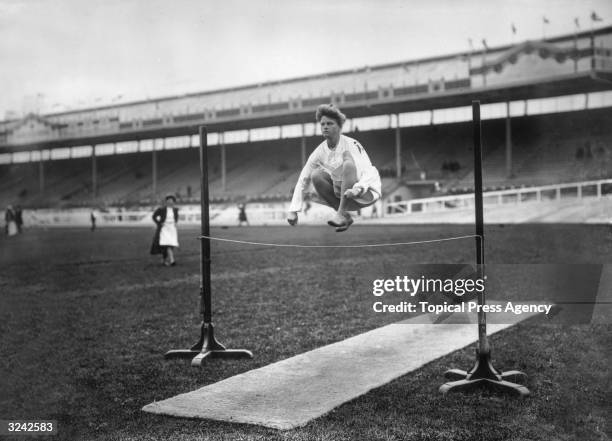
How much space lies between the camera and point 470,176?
11.5m

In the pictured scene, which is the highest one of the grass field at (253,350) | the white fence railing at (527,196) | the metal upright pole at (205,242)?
the white fence railing at (527,196)

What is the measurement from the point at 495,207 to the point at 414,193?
474cm

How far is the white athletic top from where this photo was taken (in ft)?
11.3

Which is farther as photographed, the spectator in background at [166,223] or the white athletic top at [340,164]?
the spectator in background at [166,223]

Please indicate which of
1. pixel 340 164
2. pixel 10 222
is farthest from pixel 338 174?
pixel 10 222

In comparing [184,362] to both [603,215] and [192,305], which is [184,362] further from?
[603,215]

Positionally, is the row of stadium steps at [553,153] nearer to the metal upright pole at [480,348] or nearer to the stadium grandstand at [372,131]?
the stadium grandstand at [372,131]

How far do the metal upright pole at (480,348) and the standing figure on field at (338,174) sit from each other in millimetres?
1118

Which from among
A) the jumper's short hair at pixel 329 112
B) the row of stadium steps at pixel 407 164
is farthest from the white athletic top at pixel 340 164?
the row of stadium steps at pixel 407 164

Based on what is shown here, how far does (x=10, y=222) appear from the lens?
25359 mm

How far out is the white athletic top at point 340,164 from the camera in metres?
3.44

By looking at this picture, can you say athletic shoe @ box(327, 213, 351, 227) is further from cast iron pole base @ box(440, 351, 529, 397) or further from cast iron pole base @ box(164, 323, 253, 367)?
cast iron pole base @ box(164, 323, 253, 367)

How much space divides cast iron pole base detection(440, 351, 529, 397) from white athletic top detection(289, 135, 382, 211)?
1.63 m

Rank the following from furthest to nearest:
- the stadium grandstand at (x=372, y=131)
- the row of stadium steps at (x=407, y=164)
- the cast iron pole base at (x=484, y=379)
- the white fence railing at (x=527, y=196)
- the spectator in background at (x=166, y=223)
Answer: the white fence railing at (x=527, y=196) → the row of stadium steps at (x=407, y=164) → the spectator in background at (x=166, y=223) → the stadium grandstand at (x=372, y=131) → the cast iron pole base at (x=484, y=379)
